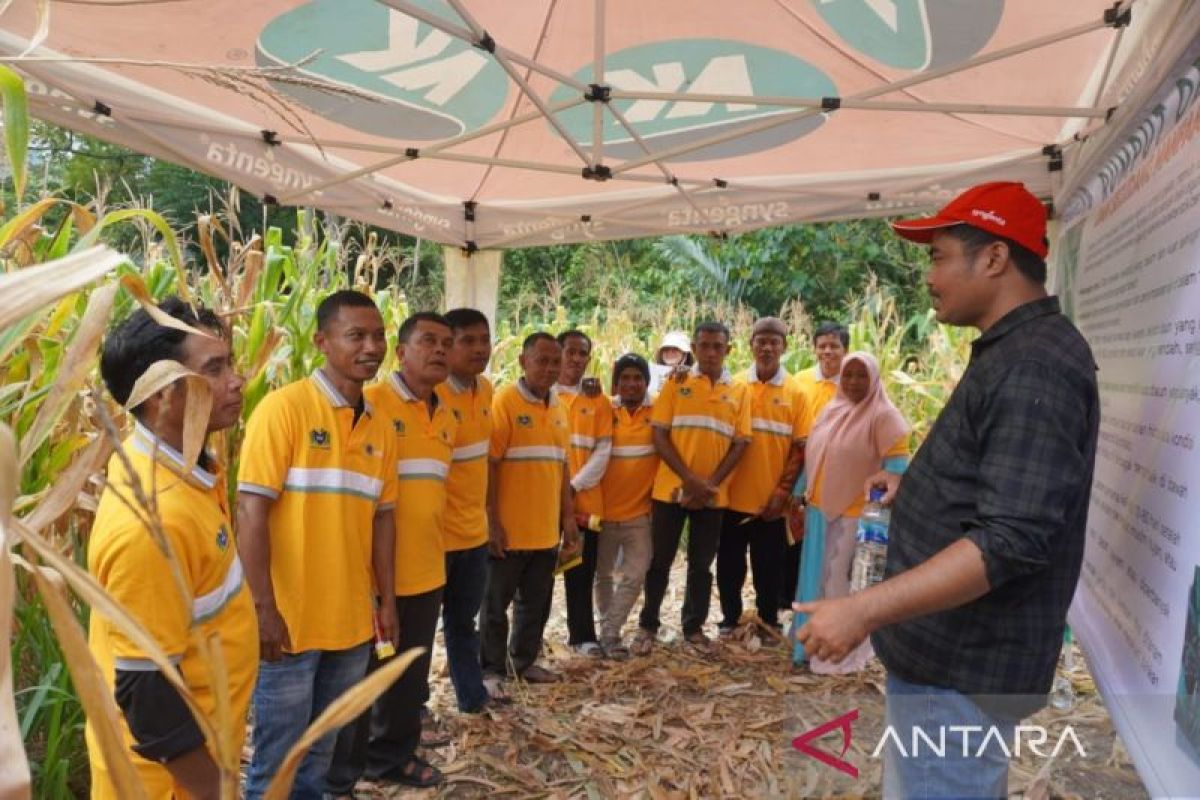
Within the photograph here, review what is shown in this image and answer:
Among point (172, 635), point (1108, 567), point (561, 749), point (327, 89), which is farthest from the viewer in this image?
point (561, 749)

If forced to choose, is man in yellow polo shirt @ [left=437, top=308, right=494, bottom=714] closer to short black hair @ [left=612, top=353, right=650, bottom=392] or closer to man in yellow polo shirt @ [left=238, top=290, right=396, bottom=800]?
man in yellow polo shirt @ [left=238, top=290, right=396, bottom=800]

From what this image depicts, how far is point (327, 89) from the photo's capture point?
91 cm

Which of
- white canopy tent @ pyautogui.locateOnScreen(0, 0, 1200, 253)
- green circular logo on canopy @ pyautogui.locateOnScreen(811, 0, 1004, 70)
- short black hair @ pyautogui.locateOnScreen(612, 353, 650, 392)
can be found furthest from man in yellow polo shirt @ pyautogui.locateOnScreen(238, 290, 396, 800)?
short black hair @ pyautogui.locateOnScreen(612, 353, 650, 392)

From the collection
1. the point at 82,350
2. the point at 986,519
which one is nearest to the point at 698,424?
the point at 986,519

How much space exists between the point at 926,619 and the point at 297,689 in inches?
72.2

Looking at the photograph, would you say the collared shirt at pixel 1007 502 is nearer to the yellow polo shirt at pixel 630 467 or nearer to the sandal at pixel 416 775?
the sandal at pixel 416 775

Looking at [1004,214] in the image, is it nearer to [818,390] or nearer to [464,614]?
[464,614]

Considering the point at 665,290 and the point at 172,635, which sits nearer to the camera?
the point at 172,635

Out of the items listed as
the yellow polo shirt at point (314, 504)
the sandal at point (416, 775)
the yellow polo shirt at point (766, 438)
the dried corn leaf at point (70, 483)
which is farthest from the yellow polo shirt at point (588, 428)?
the dried corn leaf at point (70, 483)

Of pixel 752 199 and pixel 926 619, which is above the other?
pixel 752 199

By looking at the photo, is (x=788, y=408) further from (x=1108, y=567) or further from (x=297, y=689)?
(x=297, y=689)

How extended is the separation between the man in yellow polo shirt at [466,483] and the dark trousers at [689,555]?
1.42 meters

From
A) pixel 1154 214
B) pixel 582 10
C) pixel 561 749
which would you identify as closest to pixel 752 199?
pixel 582 10

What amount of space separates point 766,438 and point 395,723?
8.88 feet
